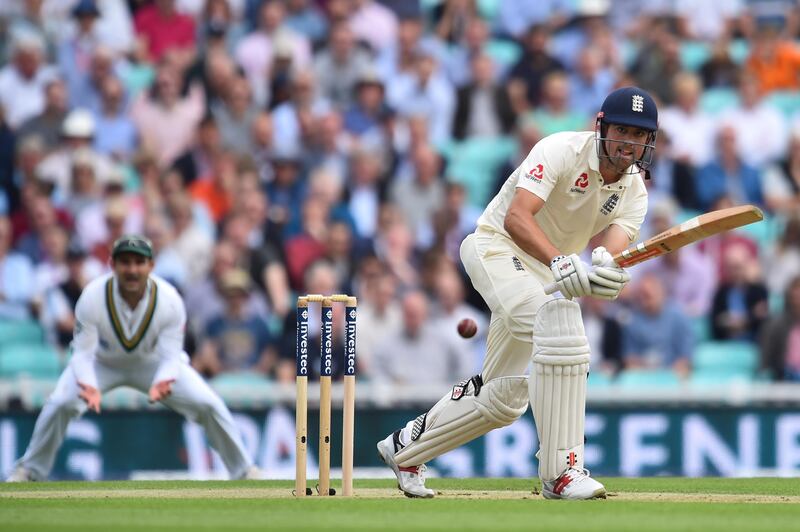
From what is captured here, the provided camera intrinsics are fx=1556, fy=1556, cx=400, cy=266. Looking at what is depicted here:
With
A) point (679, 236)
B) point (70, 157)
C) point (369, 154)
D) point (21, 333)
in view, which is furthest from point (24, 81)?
point (679, 236)

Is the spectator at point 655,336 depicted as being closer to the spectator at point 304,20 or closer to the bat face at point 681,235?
the spectator at point 304,20

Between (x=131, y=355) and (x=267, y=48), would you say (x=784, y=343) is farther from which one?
(x=267, y=48)

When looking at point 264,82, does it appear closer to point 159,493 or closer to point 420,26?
point 420,26

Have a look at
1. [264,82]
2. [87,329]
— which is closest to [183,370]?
[87,329]

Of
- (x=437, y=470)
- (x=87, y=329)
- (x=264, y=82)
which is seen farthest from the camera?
(x=264, y=82)

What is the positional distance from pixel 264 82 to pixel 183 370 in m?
4.73

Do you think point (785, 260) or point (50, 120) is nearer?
point (785, 260)

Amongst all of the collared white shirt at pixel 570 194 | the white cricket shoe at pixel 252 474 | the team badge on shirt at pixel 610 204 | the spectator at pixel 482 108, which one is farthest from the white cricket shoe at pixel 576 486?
the spectator at pixel 482 108

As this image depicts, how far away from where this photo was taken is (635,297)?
11.0 meters

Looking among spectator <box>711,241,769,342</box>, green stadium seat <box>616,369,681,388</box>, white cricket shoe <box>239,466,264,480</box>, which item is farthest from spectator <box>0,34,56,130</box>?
spectator <box>711,241,769,342</box>

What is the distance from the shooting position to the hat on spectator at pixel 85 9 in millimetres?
12906

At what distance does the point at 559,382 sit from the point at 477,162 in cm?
637

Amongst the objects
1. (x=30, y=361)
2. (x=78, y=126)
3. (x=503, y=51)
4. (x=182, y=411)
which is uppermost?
(x=503, y=51)

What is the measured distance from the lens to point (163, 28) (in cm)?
1323
